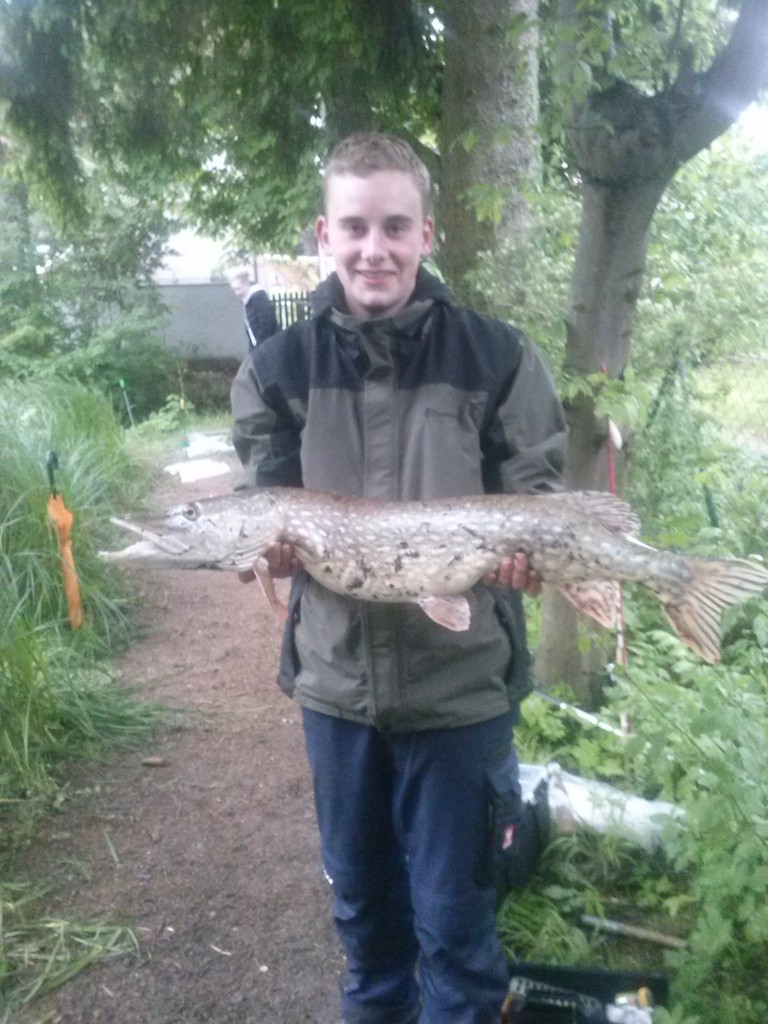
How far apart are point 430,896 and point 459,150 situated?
501 centimetres

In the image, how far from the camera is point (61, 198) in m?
7.01

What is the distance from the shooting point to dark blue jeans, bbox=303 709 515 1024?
2146 millimetres

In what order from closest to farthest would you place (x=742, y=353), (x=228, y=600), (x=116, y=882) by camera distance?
(x=116, y=882)
(x=742, y=353)
(x=228, y=600)

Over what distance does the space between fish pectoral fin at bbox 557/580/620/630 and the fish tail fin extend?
0.15 m

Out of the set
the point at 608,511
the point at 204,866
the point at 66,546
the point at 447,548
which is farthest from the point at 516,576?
the point at 66,546

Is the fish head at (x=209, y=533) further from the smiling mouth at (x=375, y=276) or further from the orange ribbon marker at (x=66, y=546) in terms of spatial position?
the orange ribbon marker at (x=66, y=546)

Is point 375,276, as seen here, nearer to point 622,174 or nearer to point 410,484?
point 410,484

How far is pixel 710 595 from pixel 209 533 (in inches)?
50.6

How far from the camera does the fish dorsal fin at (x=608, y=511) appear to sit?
7.41 ft

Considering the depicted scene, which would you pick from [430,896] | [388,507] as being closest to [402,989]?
[430,896]

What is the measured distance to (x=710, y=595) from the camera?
222 centimetres

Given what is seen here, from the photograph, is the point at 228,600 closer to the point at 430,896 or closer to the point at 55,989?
the point at 55,989

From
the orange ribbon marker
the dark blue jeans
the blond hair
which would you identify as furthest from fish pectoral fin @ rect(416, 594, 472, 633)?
the orange ribbon marker

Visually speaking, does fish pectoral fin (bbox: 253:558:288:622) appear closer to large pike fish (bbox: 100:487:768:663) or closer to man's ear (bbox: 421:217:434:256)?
large pike fish (bbox: 100:487:768:663)
